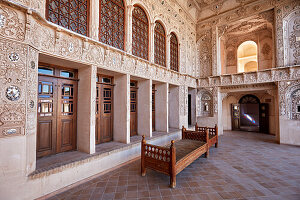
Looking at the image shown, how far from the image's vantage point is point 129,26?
5.73m

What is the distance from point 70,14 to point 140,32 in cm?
307

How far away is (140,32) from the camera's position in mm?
6512

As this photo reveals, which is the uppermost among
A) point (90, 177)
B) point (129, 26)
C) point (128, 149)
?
point (129, 26)

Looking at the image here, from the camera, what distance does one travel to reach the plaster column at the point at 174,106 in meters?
8.72

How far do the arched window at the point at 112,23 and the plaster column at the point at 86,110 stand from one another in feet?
4.52

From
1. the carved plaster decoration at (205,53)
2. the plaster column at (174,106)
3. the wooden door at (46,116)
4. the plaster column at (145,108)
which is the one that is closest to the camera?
the wooden door at (46,116)

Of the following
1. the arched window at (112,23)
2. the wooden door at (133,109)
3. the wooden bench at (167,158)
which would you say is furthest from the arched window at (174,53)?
the wooden bench at (167,158)

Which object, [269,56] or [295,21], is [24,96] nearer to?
[295,21]

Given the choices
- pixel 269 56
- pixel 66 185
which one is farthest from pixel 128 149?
pixel 269 56

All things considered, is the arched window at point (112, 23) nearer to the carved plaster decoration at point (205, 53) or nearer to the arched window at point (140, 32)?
the arched window at point (140, 32)

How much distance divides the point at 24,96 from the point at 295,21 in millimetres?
11915

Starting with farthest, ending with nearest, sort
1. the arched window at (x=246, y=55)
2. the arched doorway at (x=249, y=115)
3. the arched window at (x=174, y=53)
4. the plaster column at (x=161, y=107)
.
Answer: the arched doorway at (x=249, y=115), the arched window at (x=246, y=55), the arched window at (x=174, y=53), the plaster column at (x=161, y=107)

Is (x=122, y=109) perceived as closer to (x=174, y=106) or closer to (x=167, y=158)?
(x=167, y=158)

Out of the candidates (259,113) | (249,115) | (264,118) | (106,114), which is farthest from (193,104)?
(249,115)
